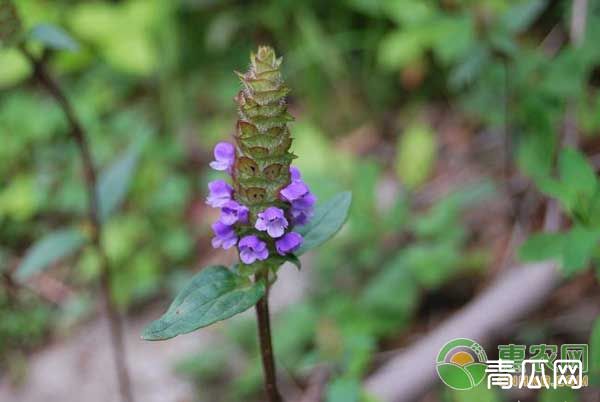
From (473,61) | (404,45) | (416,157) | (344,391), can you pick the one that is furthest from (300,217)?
(404,45)

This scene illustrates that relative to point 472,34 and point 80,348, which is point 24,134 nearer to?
point 80,348

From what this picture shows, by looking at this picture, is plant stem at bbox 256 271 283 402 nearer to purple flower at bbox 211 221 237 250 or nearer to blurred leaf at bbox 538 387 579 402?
purple flower at bbox 211 221 237 250

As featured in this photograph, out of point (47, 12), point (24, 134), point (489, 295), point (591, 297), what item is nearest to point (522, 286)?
point (489, 295)

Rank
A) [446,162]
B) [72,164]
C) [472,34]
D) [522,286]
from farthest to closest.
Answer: [72,164] < [446,162] < [472,34] < [522,286]

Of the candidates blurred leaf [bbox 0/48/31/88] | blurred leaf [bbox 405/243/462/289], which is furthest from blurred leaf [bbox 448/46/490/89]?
blurred leaf [bbox 0/48/31/88]

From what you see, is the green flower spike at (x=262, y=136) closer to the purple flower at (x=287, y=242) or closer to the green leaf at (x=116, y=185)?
the purple flower at (x=287, y=242)
